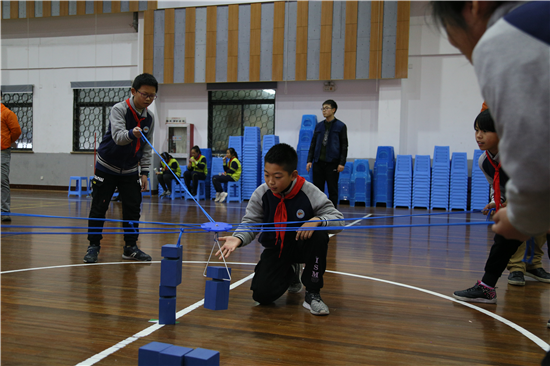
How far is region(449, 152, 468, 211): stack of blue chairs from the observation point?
8.88 meters

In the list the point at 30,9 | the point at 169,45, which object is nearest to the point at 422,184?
the point at 169,45

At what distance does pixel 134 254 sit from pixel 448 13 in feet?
10.5

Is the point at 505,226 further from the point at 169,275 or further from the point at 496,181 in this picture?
the point at 496,181

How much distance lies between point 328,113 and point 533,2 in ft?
16.6

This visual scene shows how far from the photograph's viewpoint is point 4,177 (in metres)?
5.63

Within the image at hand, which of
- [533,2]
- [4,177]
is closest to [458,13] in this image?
[533,2]

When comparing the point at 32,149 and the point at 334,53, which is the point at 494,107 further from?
the point at 32,149

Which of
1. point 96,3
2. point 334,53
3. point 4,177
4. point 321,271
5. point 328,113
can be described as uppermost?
point 96,3

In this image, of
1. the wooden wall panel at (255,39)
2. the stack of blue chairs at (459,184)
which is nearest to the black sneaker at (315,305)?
the stack of blue chairs at (459,184)

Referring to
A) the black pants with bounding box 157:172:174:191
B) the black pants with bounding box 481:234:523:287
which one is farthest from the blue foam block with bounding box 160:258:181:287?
the black pants with bounding box 157:172:174:191

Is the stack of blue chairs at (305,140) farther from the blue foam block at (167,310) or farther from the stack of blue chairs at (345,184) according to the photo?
the blue foam block at (167,310)

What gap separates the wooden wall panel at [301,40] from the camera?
10.0m

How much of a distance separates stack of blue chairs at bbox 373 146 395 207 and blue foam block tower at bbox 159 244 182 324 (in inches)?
310

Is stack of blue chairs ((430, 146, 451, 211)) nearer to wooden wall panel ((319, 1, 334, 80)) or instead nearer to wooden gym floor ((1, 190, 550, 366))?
wooden wall panel ((319, 1, 334, 80))
